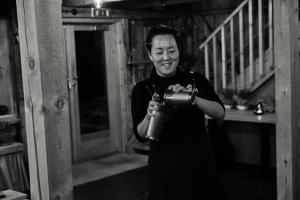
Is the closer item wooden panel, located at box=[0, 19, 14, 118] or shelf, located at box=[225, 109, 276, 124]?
shelf, located at box=[225, 109, 276, 124]

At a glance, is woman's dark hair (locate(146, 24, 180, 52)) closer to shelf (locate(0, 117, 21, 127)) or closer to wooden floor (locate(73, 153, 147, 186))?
wooden floor (locate(73, 153, 147, 186))

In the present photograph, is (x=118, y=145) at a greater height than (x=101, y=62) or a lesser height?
lesser

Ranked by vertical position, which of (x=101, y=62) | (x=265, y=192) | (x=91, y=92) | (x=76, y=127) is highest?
(x=101, y=62)

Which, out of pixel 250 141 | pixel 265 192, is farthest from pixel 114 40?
pixel 265 192

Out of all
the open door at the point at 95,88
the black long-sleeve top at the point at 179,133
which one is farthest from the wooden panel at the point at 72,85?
the black long-sleeve top at the point at 179,133

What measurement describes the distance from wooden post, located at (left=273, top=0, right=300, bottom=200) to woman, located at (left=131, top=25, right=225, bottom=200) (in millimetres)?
1238

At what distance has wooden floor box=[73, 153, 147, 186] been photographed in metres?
6.08

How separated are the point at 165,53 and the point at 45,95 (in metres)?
0.65

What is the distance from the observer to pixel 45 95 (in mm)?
1802

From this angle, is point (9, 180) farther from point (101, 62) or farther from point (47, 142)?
point (47, 142)

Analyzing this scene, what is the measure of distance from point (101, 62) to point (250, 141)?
274 centimetres

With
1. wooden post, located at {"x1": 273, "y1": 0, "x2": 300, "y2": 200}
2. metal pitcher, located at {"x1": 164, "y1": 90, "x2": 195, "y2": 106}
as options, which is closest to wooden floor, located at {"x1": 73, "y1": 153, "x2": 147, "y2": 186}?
wooden post, located at {"x1": 273, "y1": 0, "x2": 300, "y2": 200}

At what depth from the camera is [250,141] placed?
6.20 m

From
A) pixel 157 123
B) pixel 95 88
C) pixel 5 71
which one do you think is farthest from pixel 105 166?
pixel 157 123
